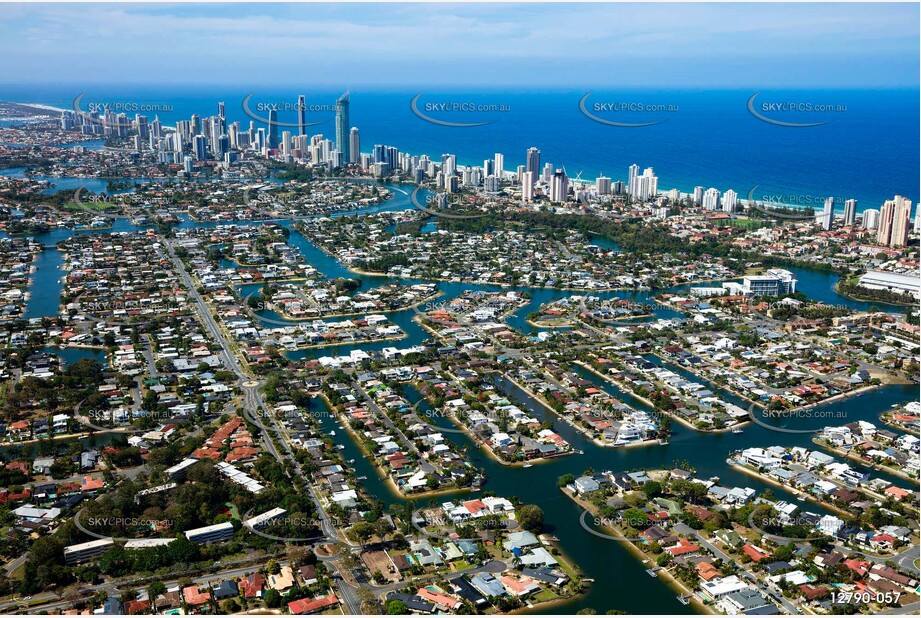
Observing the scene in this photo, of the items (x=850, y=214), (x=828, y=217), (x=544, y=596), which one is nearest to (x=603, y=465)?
(x=544, y=596)

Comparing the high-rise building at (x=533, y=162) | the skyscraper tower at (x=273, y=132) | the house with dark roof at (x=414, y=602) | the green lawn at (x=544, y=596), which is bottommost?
the green lawn at (x=544, y=596)

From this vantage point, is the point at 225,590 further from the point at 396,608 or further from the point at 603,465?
the point at 603,465

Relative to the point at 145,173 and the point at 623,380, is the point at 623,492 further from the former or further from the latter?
the point at 145,173

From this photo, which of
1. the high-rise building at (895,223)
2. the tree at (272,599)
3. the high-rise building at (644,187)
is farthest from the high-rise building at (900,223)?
the tree at (272,599)

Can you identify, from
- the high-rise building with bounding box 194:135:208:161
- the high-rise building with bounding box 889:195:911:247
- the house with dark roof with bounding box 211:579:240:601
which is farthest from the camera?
the high-rise building with bounding box 194:135:208:161

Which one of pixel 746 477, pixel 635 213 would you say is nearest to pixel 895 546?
pixel 746 477

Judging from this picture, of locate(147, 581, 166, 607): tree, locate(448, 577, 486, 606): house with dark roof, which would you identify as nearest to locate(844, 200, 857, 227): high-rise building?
locate(448, 577, 486, 606): house with dark roof

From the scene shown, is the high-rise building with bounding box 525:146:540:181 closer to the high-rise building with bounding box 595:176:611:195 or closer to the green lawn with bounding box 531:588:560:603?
the high-rise building with bounding box 595:176:611:195

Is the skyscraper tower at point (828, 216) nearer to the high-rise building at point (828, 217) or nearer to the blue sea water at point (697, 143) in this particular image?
the high-rise building at point (828, 217)

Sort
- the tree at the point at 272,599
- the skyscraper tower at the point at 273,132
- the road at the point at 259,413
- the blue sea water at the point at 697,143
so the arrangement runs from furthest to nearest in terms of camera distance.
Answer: the skyscraper tower at the point at 273,132 → the blue sea water at the point at 697,143 → the road at the point at 259,413 → the tree at the point at 272,599
